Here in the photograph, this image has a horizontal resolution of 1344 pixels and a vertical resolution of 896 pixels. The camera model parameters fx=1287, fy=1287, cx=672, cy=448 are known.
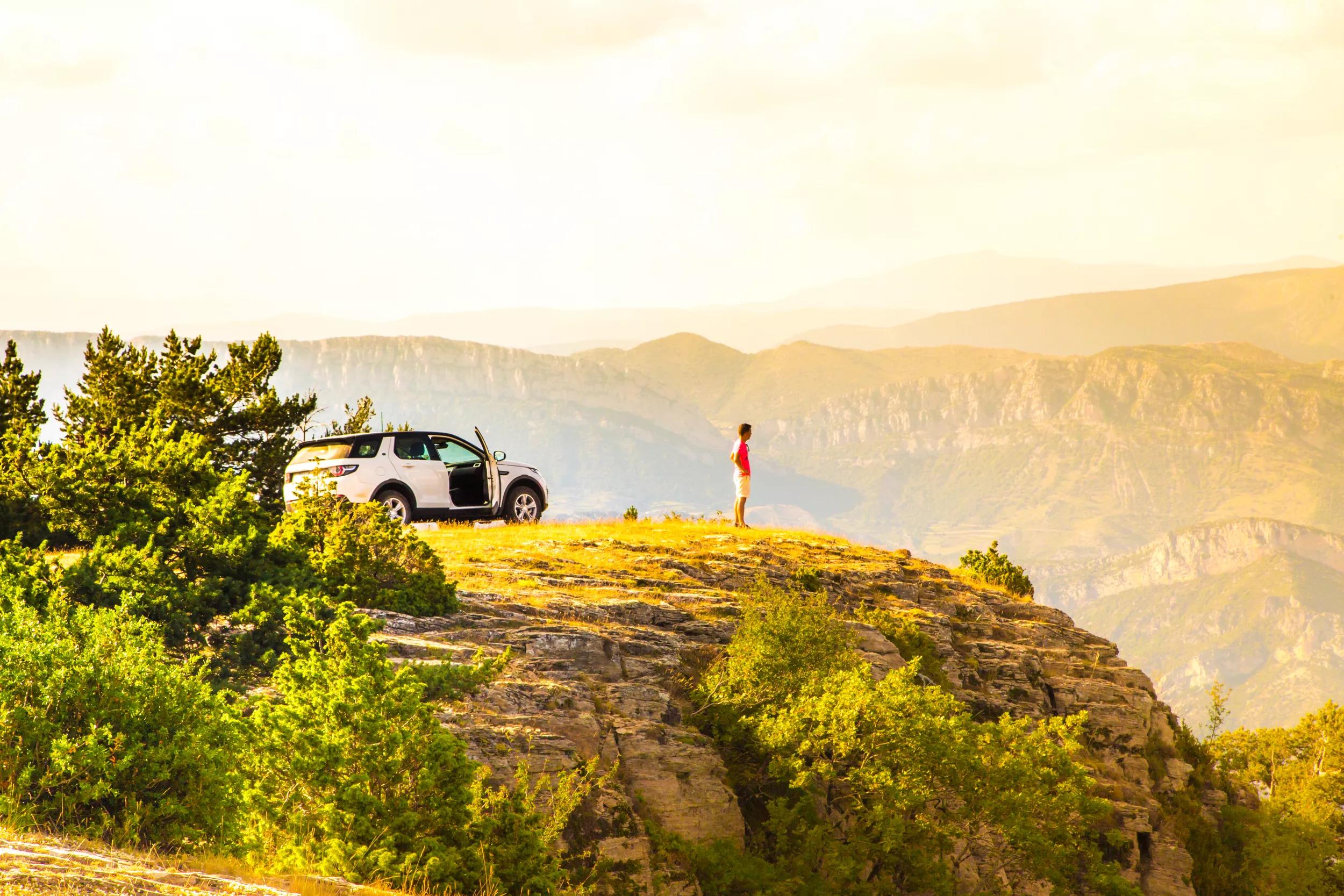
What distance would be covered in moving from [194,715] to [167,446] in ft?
27.2

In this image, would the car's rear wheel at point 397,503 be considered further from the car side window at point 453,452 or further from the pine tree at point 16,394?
the pine tree at point 16,394

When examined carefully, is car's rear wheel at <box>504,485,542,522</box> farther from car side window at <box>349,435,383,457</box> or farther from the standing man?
the standing man

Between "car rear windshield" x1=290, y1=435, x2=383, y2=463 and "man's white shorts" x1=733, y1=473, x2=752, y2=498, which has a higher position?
"car rear windshield" x1=290, y1=435, x2=383, y2=463

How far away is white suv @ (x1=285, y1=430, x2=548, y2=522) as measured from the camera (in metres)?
27.3

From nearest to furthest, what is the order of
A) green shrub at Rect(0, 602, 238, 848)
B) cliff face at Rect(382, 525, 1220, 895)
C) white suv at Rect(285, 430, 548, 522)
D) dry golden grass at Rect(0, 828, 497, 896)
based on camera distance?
1. dry golden grass at Rect(0, 828, 497, 896)
2. green shrub at Rect(0, 602, 238, 848)
3. cliff face at Rect(382, 525, 1220, 895)
4. white suv at Rect(285, 430, 548, 522)

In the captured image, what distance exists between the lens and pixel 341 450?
27578mm

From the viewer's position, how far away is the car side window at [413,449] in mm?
28297

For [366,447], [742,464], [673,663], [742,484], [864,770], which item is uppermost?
[366,447]

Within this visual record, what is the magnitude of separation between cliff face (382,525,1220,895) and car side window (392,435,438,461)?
6.14 feet

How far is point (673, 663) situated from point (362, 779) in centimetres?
1040

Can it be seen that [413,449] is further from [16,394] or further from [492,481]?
[16,394]

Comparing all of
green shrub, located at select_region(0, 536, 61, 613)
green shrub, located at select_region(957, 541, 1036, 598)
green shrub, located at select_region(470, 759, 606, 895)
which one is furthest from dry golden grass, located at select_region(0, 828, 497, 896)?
green shrub, located at select_region(957, 541, 1036, 598)

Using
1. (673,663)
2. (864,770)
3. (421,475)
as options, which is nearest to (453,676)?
(673,663)

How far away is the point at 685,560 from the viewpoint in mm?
30438
